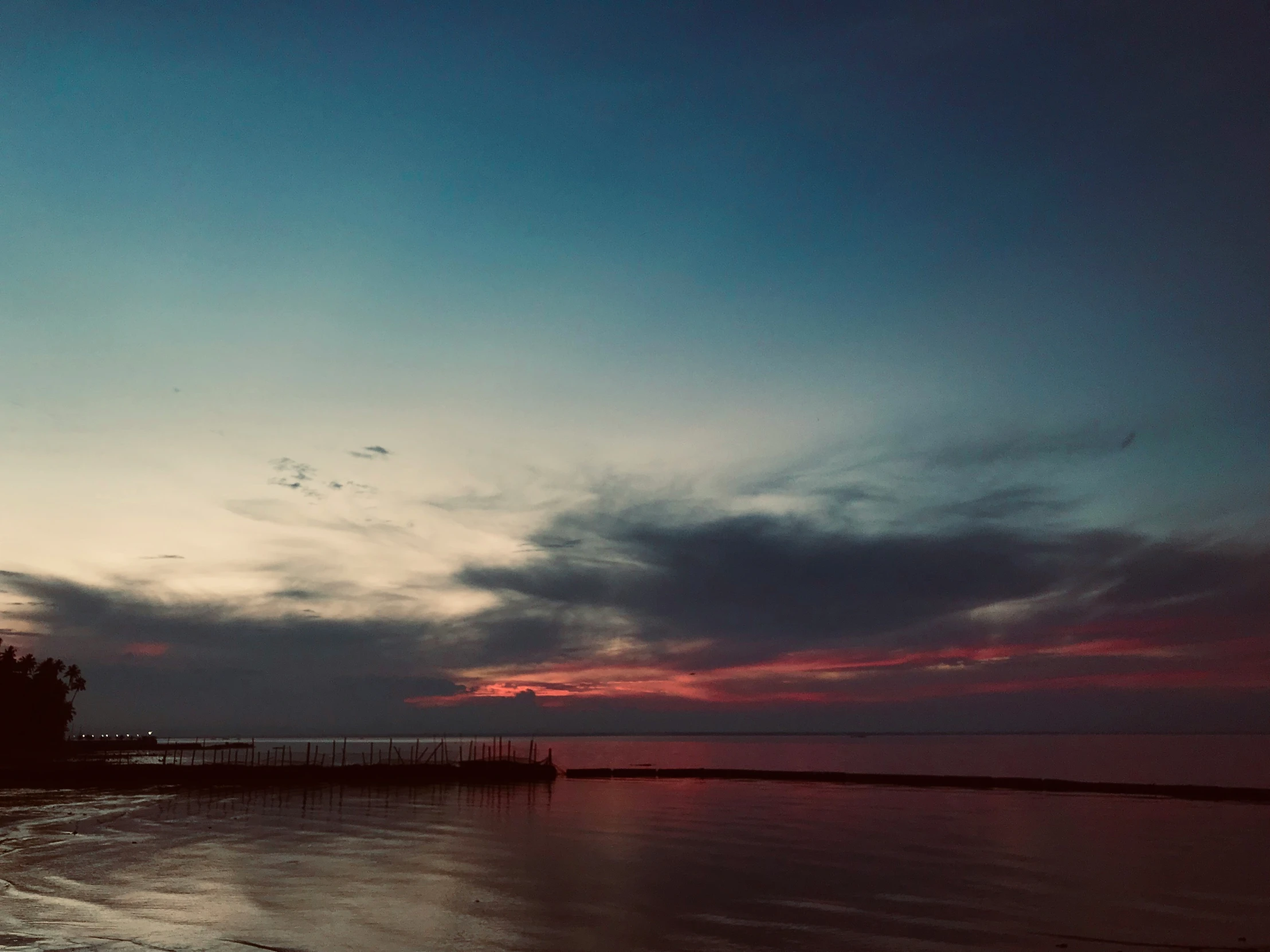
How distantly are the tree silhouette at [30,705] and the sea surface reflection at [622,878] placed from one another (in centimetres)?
7242

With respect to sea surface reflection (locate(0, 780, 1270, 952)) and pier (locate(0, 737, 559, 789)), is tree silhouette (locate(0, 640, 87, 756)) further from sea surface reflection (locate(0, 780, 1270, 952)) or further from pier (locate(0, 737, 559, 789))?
sea surface reflection (locate(0, 780, 1270, 952))

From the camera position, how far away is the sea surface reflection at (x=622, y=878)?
29156 millimetres

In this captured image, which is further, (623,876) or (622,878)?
(623,876)

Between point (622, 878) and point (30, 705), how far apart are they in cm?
13629

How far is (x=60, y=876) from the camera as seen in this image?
3650cm

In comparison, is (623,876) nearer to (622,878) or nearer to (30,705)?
(622,878)

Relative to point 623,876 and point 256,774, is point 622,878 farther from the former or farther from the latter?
point 256,774

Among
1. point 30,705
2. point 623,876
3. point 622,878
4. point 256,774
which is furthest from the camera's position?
point 30,705

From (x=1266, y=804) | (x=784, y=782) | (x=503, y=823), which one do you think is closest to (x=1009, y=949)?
(x=503, y=823)

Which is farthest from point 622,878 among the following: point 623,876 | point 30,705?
point 30,705

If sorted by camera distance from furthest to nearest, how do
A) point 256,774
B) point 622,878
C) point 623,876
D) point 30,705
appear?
point 30,705 → point 256,774 → point 623,876 → point 622,878

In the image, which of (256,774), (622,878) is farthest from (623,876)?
(256,774)

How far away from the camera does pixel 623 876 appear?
4122 cm

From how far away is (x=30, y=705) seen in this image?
135500 millimetres
